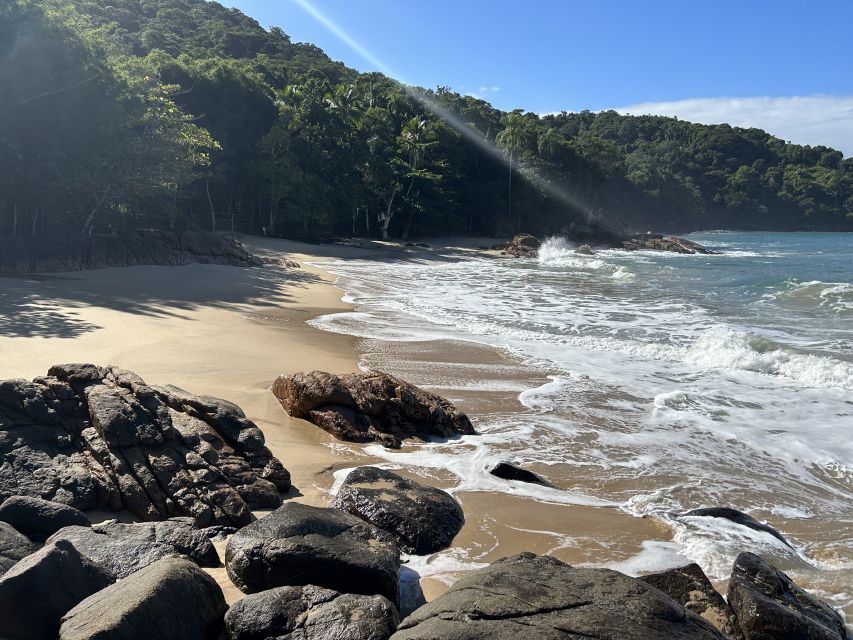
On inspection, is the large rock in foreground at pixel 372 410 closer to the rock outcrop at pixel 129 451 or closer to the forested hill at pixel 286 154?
the rock outcrop at pixel 129 451

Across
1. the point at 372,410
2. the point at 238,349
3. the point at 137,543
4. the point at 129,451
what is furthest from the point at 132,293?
the point at 137,543

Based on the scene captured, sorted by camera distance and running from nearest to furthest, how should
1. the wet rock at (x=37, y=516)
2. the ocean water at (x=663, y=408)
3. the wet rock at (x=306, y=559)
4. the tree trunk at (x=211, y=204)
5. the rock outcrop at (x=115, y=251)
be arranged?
the wet rock at (x=306, y=559), the wet rock at (x=37, y=516), the ocean water at (x=663, y=408), the rock outcrop at (x=115, y=251), the tree trunk at (x=211, y=204)

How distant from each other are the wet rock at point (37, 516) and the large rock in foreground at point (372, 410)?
2.90 m

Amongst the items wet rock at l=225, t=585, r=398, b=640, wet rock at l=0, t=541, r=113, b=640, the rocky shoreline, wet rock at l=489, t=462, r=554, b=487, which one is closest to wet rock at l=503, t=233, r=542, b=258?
wet rock at l=489, t=462, r=554, b=487

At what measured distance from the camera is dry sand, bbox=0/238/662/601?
4883 mm

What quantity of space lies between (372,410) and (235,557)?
337 centimetres

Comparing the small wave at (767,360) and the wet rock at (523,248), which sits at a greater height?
the wet rock at (523,248)

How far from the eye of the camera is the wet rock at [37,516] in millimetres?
3820

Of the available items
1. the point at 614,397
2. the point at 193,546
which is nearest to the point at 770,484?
the point at 614,397

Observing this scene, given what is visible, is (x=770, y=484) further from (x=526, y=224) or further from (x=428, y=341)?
(x=526, y=224)

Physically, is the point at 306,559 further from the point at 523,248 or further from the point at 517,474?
the point at 523,248

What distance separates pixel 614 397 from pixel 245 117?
1248 inches

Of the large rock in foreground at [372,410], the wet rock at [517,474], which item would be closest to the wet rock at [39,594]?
the wet rock at [517,474]

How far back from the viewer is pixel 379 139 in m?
41.7
